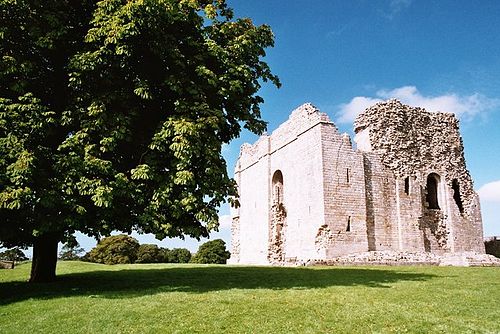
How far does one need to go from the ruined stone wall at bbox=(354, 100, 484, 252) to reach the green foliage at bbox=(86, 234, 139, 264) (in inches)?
751

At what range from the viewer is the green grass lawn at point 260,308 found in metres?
6.68

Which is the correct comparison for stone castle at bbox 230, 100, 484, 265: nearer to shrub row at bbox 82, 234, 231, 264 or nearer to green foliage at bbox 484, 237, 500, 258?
green foliage at bbox 484, 237, 500, 258

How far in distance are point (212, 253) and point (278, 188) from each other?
11381 millimetres

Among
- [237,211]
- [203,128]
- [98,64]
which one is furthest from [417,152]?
[98,64]

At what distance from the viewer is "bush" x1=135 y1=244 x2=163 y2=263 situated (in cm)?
3385

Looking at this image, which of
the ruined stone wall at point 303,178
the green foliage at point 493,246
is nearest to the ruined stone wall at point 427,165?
the ruined stone wall at point 303,178

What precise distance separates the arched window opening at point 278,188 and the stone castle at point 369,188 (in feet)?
0.24

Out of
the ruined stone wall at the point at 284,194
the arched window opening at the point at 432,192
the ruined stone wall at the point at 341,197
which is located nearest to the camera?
the ruined stone wall at the point at 341,197

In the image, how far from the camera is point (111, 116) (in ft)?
34.4

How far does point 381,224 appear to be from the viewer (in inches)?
936

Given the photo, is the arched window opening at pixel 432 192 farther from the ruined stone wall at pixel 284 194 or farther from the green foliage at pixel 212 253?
the green foliage at pixel 212 253

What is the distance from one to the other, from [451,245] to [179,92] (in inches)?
867

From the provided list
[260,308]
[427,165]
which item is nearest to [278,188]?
[427,165]

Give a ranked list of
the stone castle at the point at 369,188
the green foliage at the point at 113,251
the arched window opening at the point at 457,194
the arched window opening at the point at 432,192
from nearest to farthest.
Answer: the stone castle at the point at 369,188, the arched window opening at the point at 432,192, the arched window opening at the point at 457,194, the green foliage at the point at 113,251
